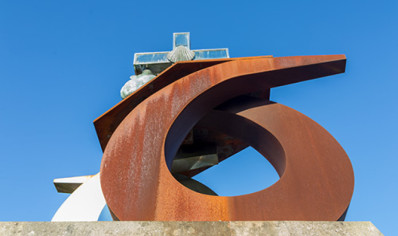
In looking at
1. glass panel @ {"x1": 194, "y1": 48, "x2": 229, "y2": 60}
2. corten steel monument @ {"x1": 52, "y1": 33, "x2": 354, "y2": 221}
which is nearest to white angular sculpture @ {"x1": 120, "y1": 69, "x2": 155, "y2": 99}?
corten steel monument @ {"x1": 52, "y1": 33, "x2": 354, "y2": 221}

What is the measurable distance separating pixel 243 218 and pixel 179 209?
83 cm

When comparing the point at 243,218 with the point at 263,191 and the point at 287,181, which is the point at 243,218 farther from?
the point at 287,181

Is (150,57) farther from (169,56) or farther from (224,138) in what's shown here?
(224,138)

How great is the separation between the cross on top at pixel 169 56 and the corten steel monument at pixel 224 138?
2.47 m

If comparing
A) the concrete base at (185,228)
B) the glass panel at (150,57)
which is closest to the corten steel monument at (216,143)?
the concrete base at (185,228)

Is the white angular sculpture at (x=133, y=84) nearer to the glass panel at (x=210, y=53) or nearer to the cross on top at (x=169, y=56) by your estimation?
the cross on top at (x=169, y=56)

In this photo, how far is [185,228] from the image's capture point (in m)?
3.82

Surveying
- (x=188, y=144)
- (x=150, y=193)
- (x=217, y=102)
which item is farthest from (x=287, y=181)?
(x=188, y=144)

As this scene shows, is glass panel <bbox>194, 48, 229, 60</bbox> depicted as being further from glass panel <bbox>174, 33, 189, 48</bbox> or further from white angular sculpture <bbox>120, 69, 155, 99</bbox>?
white angular sculpture <bbox>120, 69, 155, 99</bbox>

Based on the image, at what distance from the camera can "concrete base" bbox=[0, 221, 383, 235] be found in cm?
379

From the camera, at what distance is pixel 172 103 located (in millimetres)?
6469

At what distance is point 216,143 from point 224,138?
0.91 feet

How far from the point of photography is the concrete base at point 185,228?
3791 millimetres

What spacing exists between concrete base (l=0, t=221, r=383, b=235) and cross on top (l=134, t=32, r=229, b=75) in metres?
6.50
